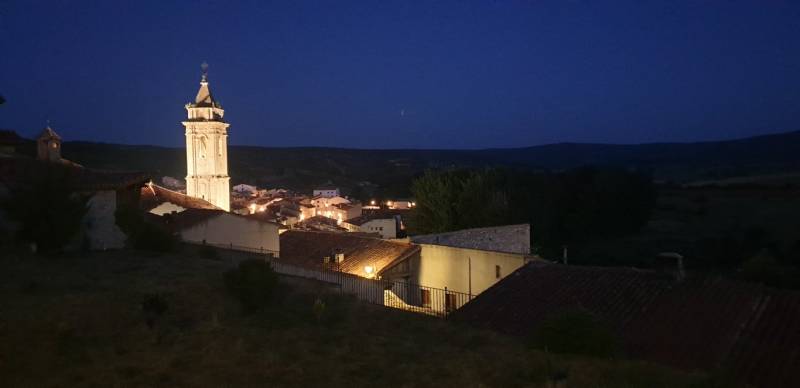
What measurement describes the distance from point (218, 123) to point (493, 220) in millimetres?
23006

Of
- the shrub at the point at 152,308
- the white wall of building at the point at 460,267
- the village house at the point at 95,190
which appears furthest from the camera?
the white wall of building at the point at 460,267

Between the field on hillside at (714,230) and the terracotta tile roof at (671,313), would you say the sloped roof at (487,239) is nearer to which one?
the terracotta tile roof at (671,313)

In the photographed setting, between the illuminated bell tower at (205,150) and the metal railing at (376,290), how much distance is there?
24.3m

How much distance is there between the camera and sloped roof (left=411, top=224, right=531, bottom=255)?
24.5 m

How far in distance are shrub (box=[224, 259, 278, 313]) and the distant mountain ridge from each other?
70.9m

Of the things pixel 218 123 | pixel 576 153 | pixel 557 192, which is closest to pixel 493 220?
pixel 557 192

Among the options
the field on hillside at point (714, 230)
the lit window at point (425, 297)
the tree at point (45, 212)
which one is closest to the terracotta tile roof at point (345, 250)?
the lit window at point (425, 297)

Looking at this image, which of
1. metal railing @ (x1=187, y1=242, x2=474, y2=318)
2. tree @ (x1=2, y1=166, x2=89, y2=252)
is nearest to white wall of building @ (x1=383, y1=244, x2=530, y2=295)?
metal railing @ (x1=187, y1=242, x2=474, y2=318)

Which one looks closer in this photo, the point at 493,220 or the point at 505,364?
the point at 505,364

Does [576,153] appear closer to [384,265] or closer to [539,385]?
[384,265]

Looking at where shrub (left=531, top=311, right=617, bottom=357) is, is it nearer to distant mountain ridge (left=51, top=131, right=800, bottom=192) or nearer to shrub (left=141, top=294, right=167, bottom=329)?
shrub (left=141, top=294, right=167, bottom=329)

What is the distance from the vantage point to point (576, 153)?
522 ft

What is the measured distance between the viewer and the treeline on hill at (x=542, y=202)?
115 ft

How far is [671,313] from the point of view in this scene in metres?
12.4
